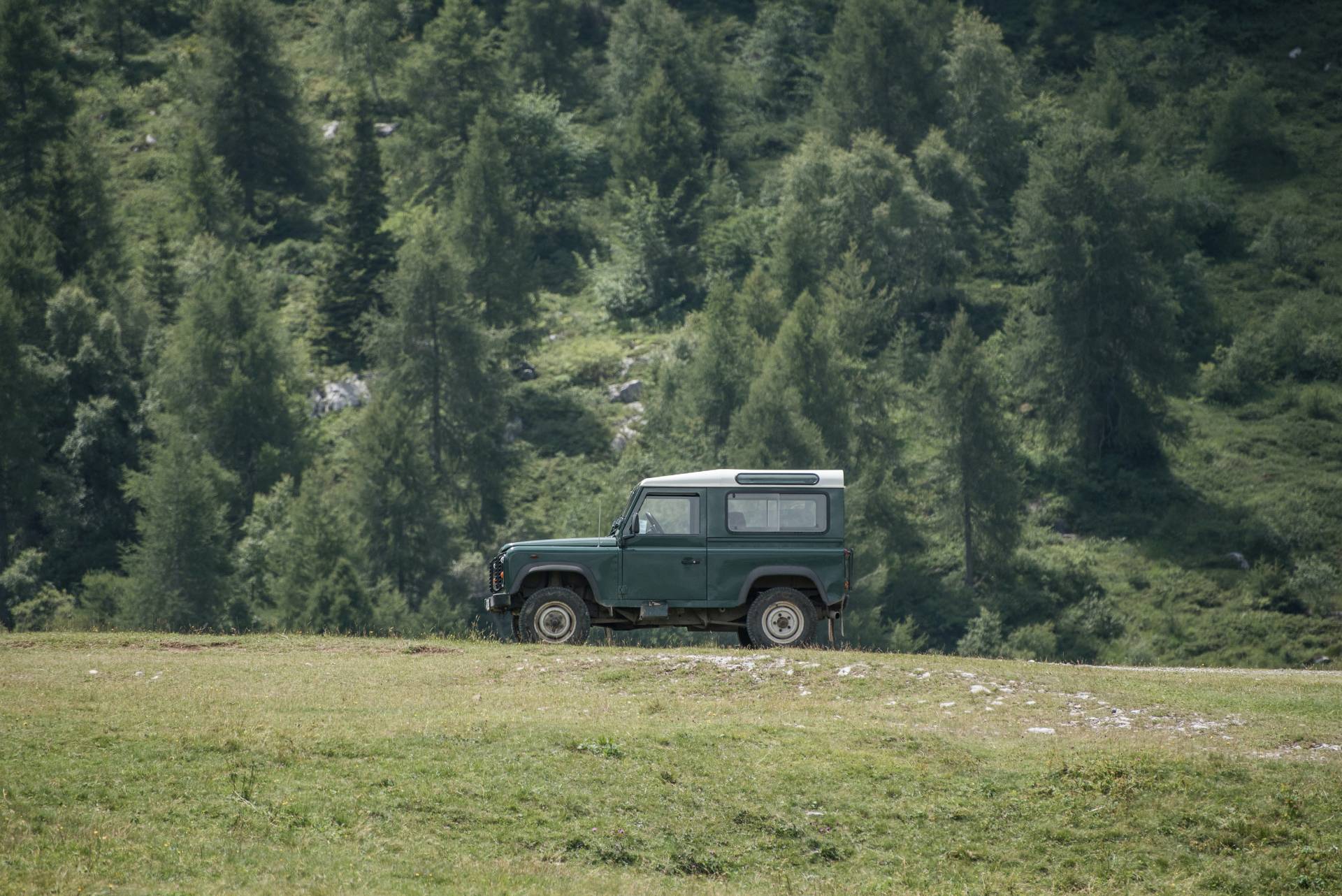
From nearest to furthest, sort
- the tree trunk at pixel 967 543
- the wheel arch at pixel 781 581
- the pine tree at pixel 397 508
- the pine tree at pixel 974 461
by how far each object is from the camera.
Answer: the wheel arch at pixel 781 581 < the pine tree at pixel 397 508 < the pine tree at pixel 974 461 < the tree trunk at pixel 967 543

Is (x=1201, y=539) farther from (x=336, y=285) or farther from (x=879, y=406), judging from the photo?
(x=336, y=285)

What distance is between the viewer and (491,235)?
9238 centimetres

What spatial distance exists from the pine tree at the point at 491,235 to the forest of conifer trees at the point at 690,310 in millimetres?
310

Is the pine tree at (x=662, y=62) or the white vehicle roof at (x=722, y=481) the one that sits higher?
the pine tree at (x=662, y=62)

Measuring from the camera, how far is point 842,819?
18.2m

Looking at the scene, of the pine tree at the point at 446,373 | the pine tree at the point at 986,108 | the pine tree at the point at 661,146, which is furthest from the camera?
the pine tree at the point at 986,108

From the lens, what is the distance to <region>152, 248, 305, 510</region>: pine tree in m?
78.6

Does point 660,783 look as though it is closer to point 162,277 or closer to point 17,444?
point 17,444

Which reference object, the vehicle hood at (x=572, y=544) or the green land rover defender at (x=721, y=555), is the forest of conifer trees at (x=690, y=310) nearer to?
the vehicle hood at (x=572, y=544)

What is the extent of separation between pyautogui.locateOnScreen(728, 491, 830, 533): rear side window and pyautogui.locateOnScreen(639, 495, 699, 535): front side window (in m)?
0.68

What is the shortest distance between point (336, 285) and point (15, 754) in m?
74.1

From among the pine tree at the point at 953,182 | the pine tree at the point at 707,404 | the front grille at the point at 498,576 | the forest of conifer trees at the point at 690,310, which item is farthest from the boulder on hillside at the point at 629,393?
the front grille at the point at 498,576

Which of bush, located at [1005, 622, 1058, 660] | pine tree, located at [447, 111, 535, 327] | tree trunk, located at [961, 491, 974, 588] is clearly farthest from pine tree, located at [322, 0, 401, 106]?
bush, located at [1005, 622, 1058, 660]

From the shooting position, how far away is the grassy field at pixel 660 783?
54.0ft
